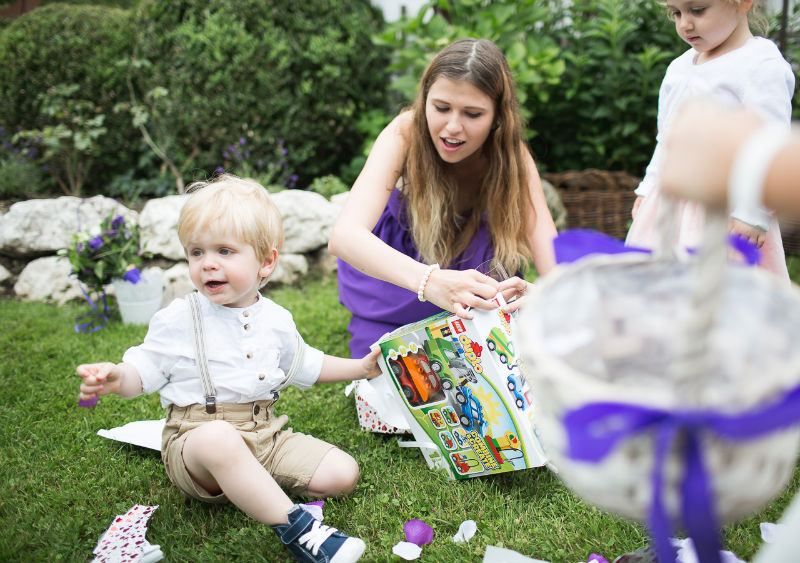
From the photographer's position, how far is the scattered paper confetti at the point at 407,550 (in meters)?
1.72

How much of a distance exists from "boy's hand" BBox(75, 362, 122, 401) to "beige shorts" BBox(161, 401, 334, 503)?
219 mm

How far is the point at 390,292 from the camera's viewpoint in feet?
8.72

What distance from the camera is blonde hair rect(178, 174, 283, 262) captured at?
185 centimetres

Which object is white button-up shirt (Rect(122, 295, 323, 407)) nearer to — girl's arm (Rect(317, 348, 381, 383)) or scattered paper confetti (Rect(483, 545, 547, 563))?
girl's arm (Rect(317, 348, 381, 383))

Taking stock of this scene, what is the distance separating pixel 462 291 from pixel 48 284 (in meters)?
2.90

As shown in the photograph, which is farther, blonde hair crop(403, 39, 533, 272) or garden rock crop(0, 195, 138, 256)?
garden rock crop(0, 195, 138, 256)

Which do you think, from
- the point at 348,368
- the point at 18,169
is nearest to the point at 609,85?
the point at 348,368

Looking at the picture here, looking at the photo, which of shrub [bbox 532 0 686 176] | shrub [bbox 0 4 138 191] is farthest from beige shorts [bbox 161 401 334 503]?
shrub [bbox 0 4 138 191]

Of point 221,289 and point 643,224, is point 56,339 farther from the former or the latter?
point 643,224

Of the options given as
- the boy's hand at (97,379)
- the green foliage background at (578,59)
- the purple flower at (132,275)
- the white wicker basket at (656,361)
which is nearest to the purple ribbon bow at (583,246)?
the white wicker basket at (656,361)

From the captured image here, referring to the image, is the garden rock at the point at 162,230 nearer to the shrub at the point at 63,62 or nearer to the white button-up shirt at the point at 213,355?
the shrub at the point at 63,62

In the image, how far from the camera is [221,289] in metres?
1.87

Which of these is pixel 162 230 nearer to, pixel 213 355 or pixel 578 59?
pixel 213 355

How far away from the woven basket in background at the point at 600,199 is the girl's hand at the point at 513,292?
252cm
